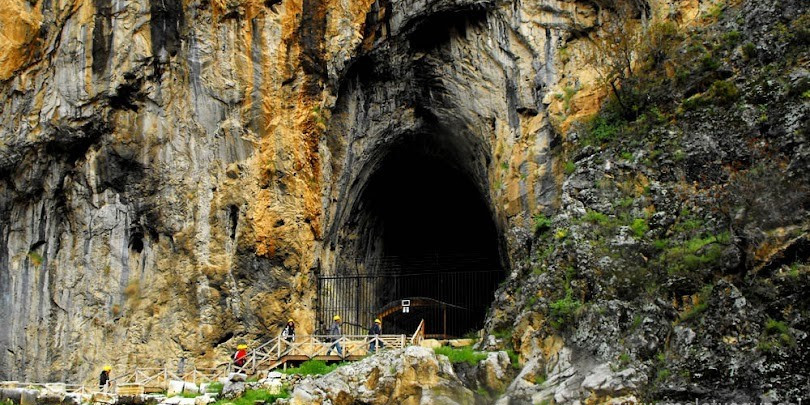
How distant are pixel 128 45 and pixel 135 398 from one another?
9.04 meters

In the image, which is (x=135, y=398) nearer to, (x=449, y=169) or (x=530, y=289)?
(x=530, y=289)

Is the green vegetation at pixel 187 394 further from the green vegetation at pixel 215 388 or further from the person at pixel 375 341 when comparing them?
the person at pixel 375 341

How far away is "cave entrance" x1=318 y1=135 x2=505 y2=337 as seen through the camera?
2256 cm

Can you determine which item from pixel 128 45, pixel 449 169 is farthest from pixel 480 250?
pixel 128 45

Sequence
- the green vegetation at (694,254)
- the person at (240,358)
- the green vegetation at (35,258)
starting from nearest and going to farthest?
the green vegetation at (694,254) → the person at (240,358) → the green vegetation at (35,258)

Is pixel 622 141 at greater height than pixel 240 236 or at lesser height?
greater

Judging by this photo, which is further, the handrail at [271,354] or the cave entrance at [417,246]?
the cave entrance at [417,246]

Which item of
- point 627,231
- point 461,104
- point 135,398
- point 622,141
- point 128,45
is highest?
point 128,45

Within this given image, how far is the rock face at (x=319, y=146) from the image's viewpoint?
16.0m

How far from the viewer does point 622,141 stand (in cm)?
1744

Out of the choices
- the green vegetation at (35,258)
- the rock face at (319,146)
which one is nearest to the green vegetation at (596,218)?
the rock face at (319,146)

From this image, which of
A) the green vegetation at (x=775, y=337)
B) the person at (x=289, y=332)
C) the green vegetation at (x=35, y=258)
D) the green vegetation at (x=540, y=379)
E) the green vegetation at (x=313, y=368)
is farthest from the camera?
the green vegetation at (x=35, y=258)

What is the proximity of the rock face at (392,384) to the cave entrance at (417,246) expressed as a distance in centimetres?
550

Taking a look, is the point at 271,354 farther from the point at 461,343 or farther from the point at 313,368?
the point at 461,343
